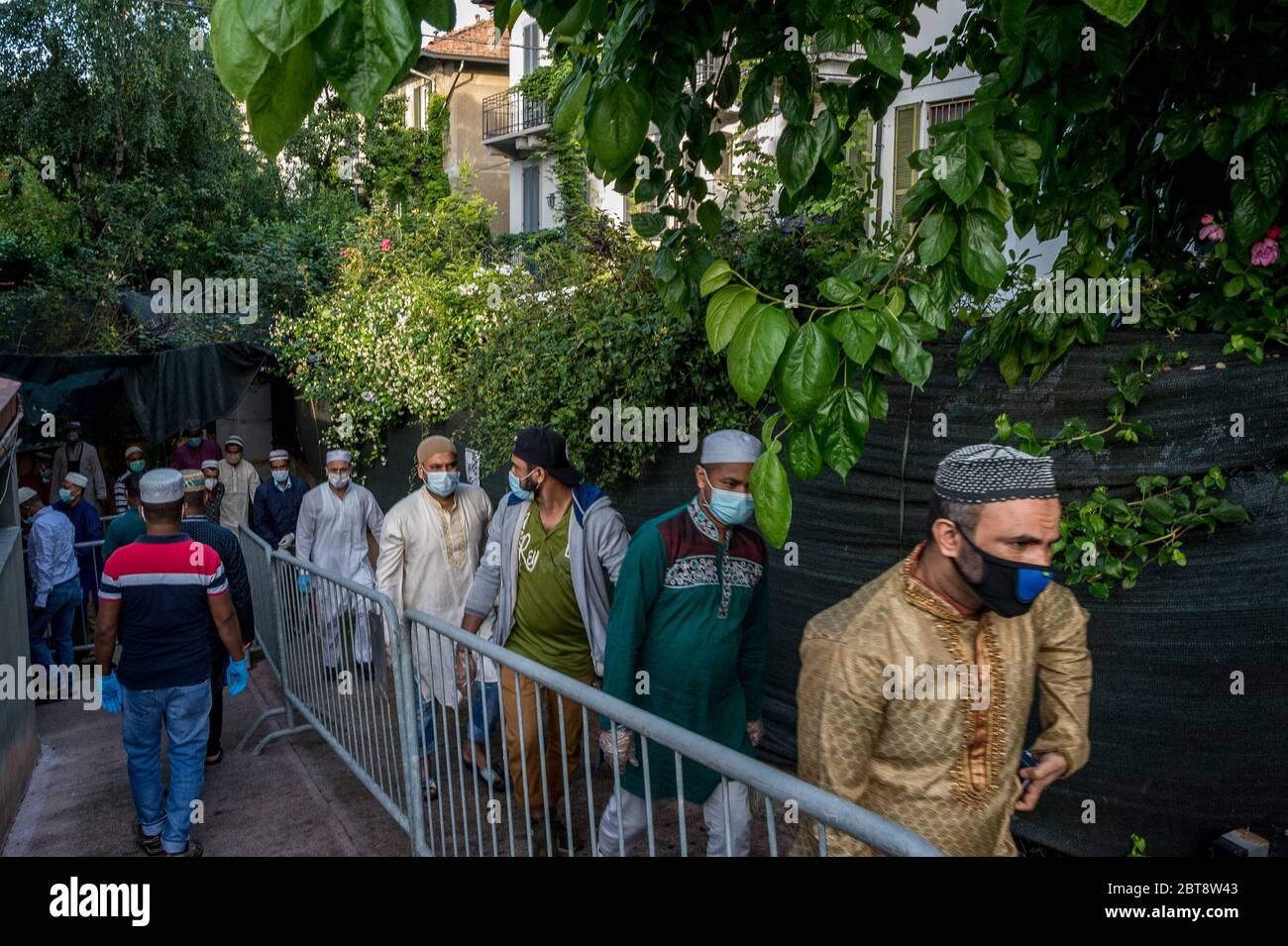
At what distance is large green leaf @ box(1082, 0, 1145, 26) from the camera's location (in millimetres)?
1552

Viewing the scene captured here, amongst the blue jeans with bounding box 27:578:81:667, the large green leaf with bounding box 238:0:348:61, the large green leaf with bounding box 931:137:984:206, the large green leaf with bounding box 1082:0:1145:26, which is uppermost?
the large green leaf with bounding box 1082:0:1145:26

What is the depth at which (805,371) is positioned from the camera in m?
2.10

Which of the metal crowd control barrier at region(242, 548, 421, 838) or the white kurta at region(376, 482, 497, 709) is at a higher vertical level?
the white kurta at region(376, 482, 497, 709)

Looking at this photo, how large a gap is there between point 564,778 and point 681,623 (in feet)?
2.97

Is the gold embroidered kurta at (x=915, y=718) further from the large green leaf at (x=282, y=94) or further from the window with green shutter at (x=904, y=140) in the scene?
the window with green shutter at (x=904, y=140)

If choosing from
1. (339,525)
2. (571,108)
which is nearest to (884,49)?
(571,108)

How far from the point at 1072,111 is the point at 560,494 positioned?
277cm

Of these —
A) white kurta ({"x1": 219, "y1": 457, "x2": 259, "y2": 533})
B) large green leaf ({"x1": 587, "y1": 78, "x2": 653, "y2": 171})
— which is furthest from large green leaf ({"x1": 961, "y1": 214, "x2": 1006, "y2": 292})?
white kurta ({"x1": 219, "y1": 457, "x2": 259, "y2": 533})

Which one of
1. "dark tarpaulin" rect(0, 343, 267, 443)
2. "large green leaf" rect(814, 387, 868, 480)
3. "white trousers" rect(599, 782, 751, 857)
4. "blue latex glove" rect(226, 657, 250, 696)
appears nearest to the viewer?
"large green leaf" rect(814, 387, 868, 480)

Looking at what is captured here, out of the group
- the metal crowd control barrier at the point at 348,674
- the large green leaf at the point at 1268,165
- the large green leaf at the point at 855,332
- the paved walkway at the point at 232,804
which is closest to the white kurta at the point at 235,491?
the paved walkway at the point at 232,804

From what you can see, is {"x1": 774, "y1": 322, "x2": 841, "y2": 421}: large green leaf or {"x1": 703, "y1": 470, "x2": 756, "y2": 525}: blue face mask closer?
{"x1": 774, "y1": 322, "x2": 841, "y2": 421}: large green leaf

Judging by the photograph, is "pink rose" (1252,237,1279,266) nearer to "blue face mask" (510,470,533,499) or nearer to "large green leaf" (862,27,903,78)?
"large green leaf" (862,27,903,78)

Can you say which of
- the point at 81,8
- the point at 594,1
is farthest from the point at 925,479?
the point at 81,8

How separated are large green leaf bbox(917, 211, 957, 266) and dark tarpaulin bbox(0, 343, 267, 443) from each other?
12.0 m
